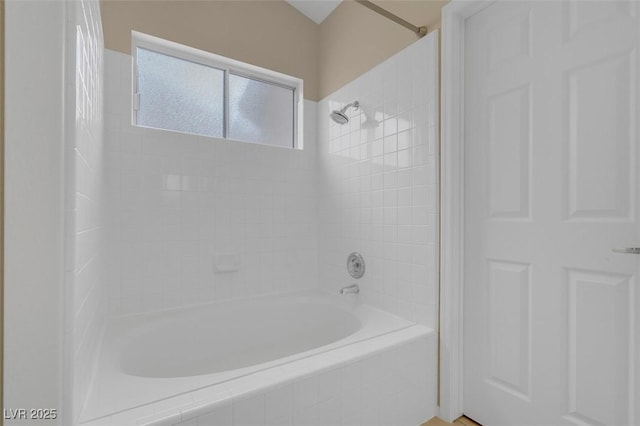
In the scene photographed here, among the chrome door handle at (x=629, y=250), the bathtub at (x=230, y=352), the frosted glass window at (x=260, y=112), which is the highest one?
the frosted glass window at (x=260, y=112)

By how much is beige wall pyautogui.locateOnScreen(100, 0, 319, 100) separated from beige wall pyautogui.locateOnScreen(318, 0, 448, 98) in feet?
0.50

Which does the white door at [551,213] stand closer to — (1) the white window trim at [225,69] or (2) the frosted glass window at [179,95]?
(1) the white window trim at [225,69]

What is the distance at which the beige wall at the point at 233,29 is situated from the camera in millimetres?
1814

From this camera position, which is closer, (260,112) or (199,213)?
(199,213)

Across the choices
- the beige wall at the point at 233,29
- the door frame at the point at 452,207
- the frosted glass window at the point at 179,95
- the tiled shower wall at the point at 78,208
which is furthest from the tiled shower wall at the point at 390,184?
the tiled shower wall at the point at 78,208

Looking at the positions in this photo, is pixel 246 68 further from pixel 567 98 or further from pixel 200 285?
pixel 567 98

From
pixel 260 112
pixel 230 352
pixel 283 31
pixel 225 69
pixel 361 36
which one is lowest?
pixel 230 352

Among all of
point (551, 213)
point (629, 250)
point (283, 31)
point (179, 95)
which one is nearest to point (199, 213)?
point (179, 95)

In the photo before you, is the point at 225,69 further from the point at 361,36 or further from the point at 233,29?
the point at 361,36

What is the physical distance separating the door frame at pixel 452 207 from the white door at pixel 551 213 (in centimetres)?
4

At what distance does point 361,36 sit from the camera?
2.12 metres

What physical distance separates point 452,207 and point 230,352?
155 centimetres

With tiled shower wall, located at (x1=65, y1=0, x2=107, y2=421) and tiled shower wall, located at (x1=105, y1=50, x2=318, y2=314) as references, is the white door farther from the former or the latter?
tiled shower wall, located at (x1=65, y1=0, x2=107, y2=421)

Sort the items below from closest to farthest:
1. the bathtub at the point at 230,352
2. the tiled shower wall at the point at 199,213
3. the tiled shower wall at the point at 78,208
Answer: the tiled shower wall at the point at 78,208 → the bathtub at the point at 230,352 → the tiled shower wall at the point at 199,213
